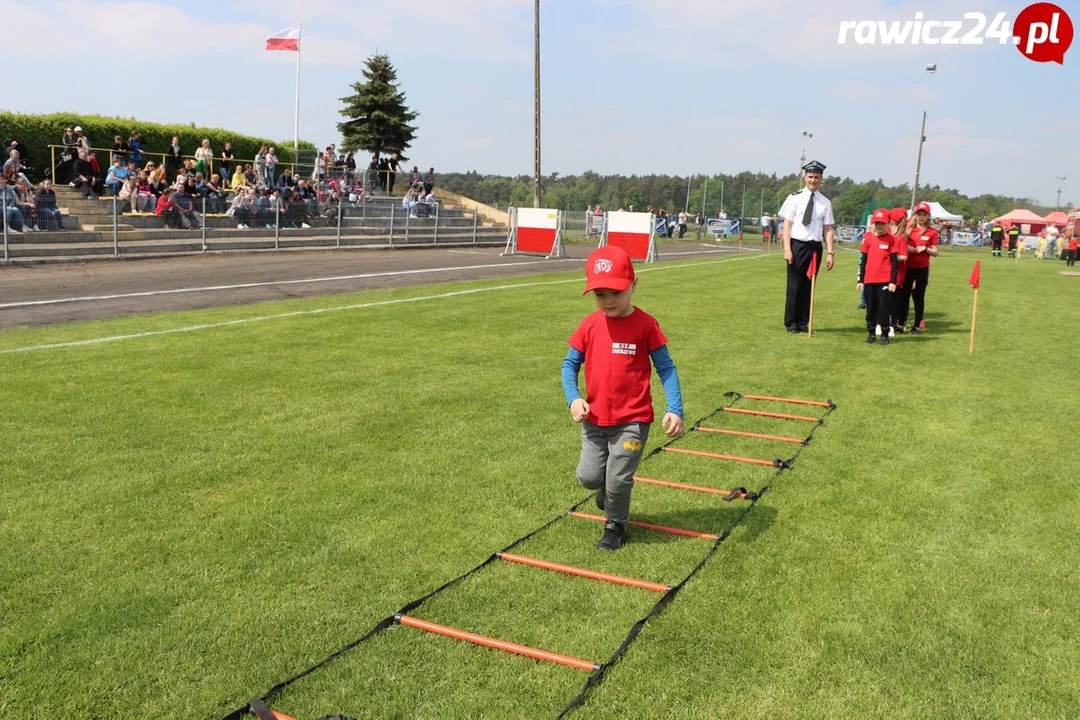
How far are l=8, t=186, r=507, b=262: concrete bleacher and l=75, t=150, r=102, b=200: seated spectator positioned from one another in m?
0.30

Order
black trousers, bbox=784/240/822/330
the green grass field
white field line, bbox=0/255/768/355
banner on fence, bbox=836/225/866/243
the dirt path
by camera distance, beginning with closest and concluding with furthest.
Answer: the green grass field
white field line, bbox=0/255/768/355
black trousers, bbox=784/240/822/330
the dirt path
banner on fence, bbox=836/225/866/243

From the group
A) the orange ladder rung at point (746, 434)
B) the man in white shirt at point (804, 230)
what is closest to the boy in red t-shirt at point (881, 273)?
the man in white shirt at point (804, 230)

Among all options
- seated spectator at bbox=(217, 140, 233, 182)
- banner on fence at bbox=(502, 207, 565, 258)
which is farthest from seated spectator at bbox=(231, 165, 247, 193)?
banner on fence at bbox=(502, 207, 565, 258)

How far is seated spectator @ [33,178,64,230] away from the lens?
22.6 m

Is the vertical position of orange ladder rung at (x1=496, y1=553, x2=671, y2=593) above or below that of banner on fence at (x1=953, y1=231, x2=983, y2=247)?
below

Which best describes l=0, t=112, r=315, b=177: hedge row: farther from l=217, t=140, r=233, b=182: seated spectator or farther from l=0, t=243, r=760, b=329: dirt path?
→ l=0, t=243, r=760, b=329: dirt path

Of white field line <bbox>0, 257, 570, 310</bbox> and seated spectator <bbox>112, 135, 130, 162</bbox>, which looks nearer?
white field line <bbox>0, 257, 570, 310</bbox>

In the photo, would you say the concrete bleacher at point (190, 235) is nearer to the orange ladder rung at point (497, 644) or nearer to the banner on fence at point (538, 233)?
the banner on fence at point (538, 233)

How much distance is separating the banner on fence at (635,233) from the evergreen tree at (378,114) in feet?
86.5

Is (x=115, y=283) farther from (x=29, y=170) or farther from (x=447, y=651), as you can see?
(x=447, y=651)

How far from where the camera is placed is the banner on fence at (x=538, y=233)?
31.0 metres

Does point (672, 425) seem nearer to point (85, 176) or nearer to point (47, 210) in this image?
point (47, 210)

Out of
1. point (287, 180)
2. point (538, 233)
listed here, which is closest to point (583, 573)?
point (538, 233)

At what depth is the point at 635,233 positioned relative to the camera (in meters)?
30.6
